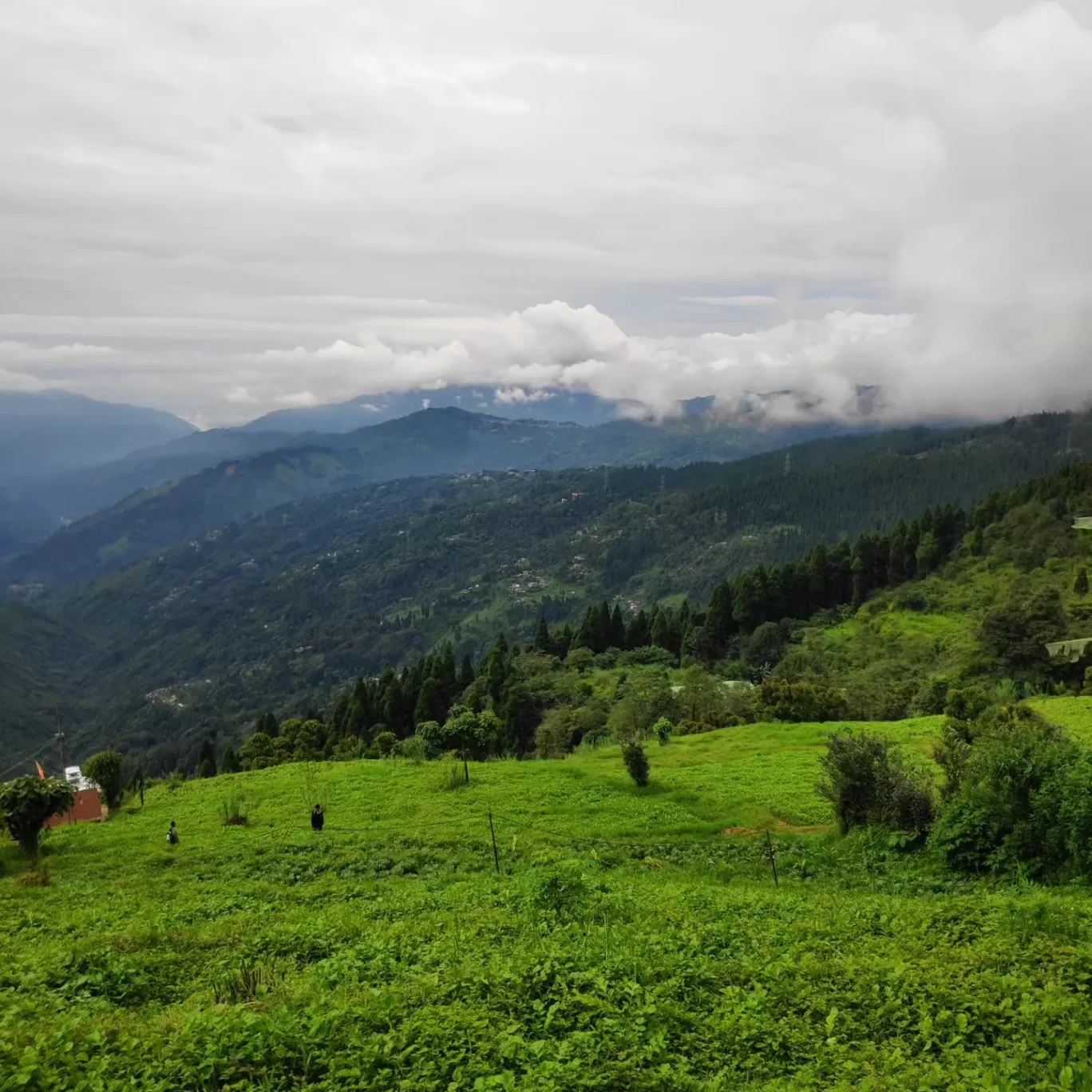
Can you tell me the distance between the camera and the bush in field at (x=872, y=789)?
24.5m

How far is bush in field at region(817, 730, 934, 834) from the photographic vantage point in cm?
2448

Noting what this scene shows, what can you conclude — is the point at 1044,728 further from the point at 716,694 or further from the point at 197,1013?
the point at 716,694

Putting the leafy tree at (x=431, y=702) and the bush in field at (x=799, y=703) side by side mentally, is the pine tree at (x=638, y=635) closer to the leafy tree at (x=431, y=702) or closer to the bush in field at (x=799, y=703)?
the leafy tree at (x=431, y=702)

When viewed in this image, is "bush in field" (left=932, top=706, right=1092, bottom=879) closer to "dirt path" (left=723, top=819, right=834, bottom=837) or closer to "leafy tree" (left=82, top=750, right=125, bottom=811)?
"dirt path" (left=723, top=819, right=834, bottom=837)

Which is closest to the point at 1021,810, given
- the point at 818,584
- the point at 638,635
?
the point at 638,635

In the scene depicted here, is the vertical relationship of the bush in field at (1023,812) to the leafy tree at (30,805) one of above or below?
above

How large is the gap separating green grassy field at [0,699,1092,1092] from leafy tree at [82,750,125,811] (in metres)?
9.69

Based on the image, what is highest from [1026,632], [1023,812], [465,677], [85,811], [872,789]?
[1023,812]

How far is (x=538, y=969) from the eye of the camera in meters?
12.7

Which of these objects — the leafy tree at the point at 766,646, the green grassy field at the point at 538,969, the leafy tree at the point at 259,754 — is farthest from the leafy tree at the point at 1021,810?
the leafy tree at the point at 766,646

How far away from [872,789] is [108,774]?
34168mm

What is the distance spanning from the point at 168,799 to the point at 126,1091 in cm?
3195

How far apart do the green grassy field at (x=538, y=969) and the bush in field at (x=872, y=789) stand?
1.13 m

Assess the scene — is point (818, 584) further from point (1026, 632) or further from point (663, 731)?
point (663, 731)
